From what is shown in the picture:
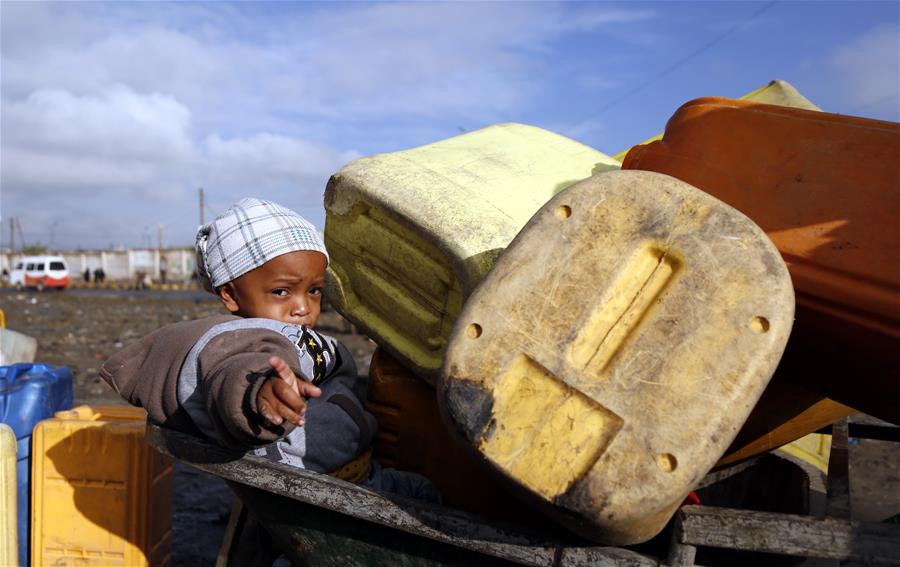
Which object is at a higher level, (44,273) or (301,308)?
(301,308)

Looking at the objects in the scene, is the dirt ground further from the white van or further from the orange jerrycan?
the white van

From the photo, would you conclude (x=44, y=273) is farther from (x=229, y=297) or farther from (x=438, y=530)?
(x=438, y=530)

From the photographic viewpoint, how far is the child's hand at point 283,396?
1.28 meters

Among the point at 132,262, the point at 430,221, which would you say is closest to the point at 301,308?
the point at 430,221

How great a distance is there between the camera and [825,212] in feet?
4.16

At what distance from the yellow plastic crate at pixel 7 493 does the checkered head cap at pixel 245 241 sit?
33.0 inches

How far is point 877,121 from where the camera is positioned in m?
1.33

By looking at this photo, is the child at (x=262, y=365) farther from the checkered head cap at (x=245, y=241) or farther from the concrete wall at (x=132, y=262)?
the concrete wall at (x=132, y=262)

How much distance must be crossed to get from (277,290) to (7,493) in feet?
3.74

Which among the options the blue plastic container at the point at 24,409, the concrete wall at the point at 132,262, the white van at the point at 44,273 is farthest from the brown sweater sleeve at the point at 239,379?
the concrete wall at the point at 132,262

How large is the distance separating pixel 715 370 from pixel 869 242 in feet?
1.28

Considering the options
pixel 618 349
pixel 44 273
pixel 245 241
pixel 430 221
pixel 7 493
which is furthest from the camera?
pixel 44 273

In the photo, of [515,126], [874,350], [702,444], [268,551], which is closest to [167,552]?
[268,551]

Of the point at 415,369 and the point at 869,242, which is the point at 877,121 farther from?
the point at 415,369
